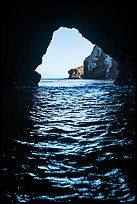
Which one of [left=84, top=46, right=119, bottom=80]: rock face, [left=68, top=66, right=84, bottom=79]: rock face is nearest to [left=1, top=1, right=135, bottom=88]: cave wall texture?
[left=84, top=46, right=119, bottom=80]: rock face

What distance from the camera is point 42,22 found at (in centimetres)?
2462

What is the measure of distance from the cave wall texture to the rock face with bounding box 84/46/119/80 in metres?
58.2

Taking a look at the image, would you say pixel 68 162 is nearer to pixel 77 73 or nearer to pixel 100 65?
pixel 100 65

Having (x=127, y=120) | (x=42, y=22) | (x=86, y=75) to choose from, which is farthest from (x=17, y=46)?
(x=86, y=75)

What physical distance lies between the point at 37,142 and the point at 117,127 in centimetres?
364

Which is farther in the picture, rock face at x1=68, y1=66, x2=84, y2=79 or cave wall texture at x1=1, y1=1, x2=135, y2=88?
rock face at x1=68, y1=66, x2=84, y2=79

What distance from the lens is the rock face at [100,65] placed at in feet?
296

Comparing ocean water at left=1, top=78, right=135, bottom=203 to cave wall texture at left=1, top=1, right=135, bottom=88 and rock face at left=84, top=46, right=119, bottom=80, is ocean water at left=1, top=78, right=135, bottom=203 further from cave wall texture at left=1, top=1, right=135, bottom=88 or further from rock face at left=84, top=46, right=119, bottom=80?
rock face at left=84, top=46, right=119, bottom=80

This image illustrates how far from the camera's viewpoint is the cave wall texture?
18.5 metres

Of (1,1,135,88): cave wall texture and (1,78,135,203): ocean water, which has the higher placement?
(1,1,135,88): cave wall texture

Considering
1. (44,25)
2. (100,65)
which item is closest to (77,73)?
(100,65)

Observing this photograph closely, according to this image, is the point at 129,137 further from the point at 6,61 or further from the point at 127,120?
the point at 6,61

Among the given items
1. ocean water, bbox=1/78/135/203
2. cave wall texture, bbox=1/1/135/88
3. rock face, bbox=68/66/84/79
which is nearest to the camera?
ocean water, bbox=1/78/135/203

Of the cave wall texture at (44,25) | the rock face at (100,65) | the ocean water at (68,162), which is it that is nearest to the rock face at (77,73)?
the rock face at (100,65)
